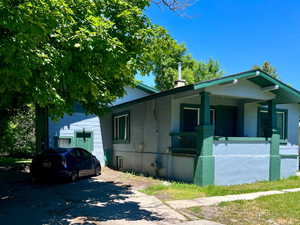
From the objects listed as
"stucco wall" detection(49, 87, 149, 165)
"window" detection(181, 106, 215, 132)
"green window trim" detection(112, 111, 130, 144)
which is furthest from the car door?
"window" detection(181, 106, 215, 132)

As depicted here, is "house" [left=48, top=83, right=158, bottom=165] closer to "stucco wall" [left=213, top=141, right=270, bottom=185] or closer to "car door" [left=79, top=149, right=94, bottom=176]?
"car door" [left=79, top=149, right=94, bottom=176]

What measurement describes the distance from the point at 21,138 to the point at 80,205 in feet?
51.9

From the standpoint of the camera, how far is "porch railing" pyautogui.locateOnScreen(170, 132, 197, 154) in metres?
11.0

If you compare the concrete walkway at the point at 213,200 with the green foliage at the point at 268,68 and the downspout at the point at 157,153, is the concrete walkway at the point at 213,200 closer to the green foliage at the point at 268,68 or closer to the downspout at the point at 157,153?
the downspout at the point at 157,153

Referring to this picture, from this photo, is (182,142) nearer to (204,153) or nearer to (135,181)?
(204,153)

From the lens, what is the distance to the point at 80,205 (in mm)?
7312

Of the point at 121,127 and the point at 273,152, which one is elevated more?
the point at 121,127

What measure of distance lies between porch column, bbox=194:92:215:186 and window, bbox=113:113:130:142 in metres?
5.84

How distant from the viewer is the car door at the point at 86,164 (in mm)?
11555

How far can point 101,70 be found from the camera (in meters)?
5.83

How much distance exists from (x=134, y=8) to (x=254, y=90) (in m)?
6.68

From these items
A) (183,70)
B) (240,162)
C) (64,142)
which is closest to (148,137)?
(240,162)

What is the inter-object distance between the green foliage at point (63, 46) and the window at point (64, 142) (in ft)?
31.2

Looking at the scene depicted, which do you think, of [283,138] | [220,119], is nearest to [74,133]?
[220,119]
